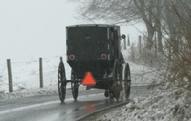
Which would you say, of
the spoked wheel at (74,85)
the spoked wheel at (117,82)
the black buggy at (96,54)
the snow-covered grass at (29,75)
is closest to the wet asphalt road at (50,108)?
the spoked wheel at (74,85)

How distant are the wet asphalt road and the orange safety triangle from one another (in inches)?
22.5

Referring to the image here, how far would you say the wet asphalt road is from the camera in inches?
634

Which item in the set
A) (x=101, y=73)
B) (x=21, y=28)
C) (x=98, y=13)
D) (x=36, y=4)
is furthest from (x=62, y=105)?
(x=36, y=4)

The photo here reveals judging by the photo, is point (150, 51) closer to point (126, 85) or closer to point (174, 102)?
point (174, 102)

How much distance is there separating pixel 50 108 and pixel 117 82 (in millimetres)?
2756

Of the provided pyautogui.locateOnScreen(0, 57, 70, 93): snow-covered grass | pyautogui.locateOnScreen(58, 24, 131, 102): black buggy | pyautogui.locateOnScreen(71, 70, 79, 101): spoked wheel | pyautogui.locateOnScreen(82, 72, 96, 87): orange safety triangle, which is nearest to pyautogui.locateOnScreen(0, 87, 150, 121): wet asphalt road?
pyautogui.locateOnScreen(71, 70, 79, 101): spoked wheel

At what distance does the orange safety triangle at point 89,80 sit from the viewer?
66.8ft

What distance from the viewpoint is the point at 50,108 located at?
61.0ft

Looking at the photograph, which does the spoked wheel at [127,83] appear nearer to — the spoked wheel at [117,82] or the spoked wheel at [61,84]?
the spoked wheel at [117,82]

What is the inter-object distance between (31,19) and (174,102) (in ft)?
229

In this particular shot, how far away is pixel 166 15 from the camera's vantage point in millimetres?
11969

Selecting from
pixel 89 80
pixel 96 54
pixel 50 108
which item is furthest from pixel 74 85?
pixel 50 108

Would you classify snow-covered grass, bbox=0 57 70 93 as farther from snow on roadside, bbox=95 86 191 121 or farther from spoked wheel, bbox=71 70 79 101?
snow on roadside, bbox=95 86 191 121

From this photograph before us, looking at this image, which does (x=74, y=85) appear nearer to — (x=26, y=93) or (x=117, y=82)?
(x=117, y=82)
